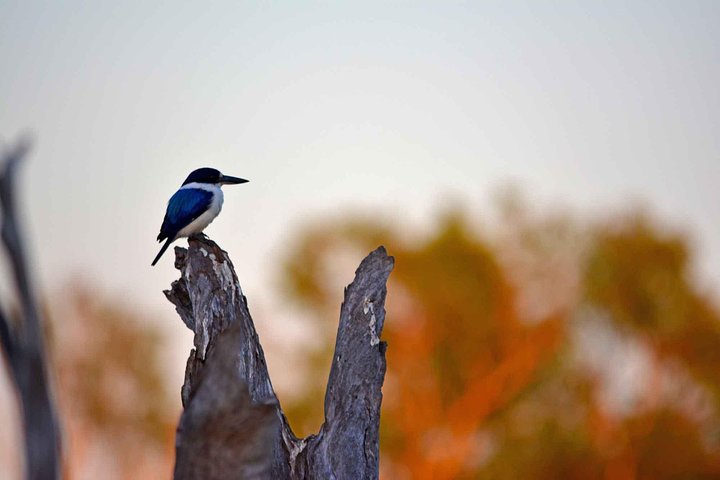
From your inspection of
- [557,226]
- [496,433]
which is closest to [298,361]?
[496,433]

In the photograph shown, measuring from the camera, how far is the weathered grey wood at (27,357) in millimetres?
3248

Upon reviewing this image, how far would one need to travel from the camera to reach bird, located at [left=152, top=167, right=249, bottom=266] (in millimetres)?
7562

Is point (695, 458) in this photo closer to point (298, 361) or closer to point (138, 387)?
point (298, 361)

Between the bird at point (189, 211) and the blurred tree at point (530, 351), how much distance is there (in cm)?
1358

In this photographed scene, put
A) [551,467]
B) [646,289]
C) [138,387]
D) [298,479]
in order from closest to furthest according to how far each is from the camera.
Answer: [298,479]
[138,387]
[551,467]
[646,289]

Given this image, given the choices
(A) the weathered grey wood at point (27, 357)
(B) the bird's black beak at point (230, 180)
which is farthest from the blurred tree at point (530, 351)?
(A) the weathered grey wood at point (27, 357)

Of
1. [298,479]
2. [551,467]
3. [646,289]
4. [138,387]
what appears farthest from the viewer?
[646,289]

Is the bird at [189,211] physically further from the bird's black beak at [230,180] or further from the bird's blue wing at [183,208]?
the bird's black beak at [230,180]

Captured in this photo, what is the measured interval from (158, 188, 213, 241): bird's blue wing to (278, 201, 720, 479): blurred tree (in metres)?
13.6

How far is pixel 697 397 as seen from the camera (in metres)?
22.8

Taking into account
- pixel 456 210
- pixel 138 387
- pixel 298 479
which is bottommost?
pixel 298 479

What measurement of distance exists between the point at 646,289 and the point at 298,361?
7.80m

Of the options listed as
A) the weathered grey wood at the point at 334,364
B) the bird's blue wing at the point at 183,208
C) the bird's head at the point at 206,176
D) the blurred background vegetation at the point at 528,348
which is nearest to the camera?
the weathered grey wood at the point at 334,364

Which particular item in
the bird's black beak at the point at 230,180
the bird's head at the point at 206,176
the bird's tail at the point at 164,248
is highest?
the bird's black beak at the point at 230,180
